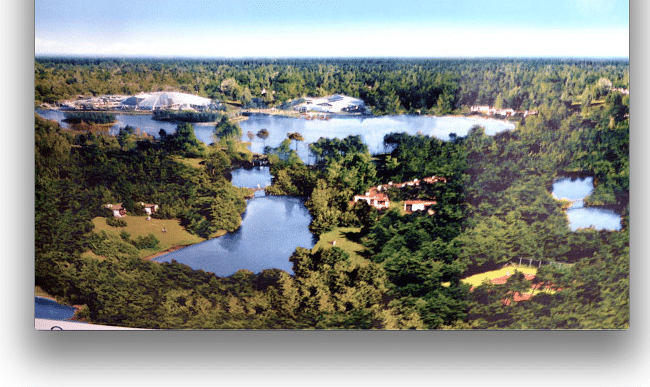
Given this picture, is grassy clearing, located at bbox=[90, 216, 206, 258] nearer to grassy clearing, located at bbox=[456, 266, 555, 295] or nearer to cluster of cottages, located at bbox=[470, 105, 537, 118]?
grassy clearing, located at bbox=[456, 266, 555, 295]

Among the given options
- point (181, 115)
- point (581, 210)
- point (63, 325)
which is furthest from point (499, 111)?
point (63, 325)

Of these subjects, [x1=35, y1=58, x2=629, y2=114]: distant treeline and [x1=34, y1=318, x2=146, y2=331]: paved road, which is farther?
[x1=34, y1=318, x2=146, y2=331]: paved road

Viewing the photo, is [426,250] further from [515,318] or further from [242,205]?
[242,205]

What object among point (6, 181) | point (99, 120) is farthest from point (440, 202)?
point (6, 181)

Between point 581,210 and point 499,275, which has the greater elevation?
point 581,210

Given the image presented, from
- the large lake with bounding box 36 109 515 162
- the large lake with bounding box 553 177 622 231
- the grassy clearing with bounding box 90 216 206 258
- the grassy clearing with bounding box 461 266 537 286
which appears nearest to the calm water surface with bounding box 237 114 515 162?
the large lake with bounding box 36 109 515 162

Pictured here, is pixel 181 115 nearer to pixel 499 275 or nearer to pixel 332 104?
pixel 332 104
